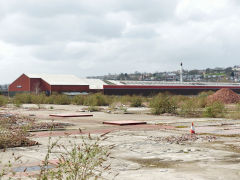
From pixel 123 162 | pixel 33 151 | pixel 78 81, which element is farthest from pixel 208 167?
pixel 78 81

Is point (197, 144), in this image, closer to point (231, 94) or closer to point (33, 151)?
point (33, 151)

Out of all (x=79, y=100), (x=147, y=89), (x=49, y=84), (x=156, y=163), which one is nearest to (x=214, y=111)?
(x=156, y=163)

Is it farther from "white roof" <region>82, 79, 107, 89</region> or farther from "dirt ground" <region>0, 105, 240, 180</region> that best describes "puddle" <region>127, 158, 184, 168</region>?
"white roof" <region>82, 79, 107, 89</region>

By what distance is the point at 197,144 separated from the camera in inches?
427

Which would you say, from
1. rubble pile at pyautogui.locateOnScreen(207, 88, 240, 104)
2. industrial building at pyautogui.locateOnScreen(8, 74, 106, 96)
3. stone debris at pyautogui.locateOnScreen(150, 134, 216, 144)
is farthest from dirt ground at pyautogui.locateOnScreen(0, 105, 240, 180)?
industrial building at pyautogui.locateOnScreen(8, 74, 106, 96)

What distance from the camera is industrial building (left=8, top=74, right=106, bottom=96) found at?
7381 cm

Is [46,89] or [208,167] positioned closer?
[208,167]

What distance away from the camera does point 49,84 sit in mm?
72875

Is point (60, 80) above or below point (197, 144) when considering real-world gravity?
above

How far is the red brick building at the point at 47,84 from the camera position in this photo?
242 feet

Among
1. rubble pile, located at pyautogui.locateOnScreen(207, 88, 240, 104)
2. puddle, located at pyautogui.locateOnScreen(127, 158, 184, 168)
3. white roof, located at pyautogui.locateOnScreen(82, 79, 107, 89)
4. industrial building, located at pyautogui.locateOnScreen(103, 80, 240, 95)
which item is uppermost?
white roof, located at pyautogui.locateOnScreen(82, 79, 107, 89)

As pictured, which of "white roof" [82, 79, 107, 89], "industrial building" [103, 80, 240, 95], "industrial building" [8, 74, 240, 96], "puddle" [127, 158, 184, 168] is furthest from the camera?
"white roof" [82, 79, 107, 89]

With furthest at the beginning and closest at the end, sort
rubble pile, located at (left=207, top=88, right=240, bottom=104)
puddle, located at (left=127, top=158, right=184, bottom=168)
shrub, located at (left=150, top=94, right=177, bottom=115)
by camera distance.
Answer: rubble pile, located at (left=207, top=88, right=240, bottom=104), shrub, located at (left=150, top=94, right=177, bottom=115), puddle, located at (left=127, top=158, right=184, bottom=168)

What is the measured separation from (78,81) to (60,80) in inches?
178
